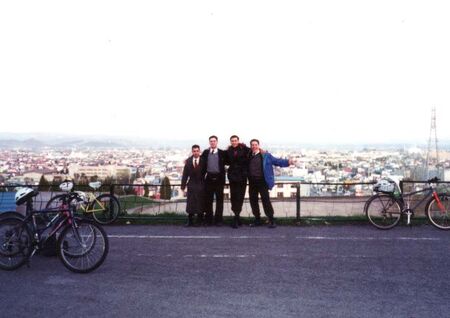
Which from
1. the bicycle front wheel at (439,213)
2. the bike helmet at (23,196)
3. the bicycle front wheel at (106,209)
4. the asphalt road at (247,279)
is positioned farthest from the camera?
the bicycle front wheel at (106,209)

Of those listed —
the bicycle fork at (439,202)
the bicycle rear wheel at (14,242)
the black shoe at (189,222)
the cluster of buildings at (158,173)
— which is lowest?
the black shoe at (189,222)

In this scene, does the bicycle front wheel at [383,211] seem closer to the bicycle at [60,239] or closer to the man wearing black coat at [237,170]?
the man wearing black coat at [237,170]

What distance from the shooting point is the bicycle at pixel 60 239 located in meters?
6.87

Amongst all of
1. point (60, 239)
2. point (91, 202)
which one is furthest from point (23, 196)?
point (91, 202)

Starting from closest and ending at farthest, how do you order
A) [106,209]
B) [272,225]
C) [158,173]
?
[272,225] < [106,209] < [158,173]

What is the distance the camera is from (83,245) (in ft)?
22.6

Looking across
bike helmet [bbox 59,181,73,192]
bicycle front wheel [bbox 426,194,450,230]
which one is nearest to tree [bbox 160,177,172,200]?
bike helmet [bbox 59,181,73,192]

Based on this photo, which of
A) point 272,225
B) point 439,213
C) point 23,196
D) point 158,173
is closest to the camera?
point 23,196

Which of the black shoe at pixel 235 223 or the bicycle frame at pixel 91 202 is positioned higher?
the bicycle frame at pixel 91 202

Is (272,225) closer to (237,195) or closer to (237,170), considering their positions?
(237,195)

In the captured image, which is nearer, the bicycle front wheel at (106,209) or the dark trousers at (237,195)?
the dark trousers at (237,195)

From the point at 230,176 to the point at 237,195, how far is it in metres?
0.47

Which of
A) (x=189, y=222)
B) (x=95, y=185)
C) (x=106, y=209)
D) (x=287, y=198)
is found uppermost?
(x=95, y=185)

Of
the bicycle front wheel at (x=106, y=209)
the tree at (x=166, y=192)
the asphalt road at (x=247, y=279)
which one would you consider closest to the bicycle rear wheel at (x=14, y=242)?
the asphalt road at (x=247, y=279)
